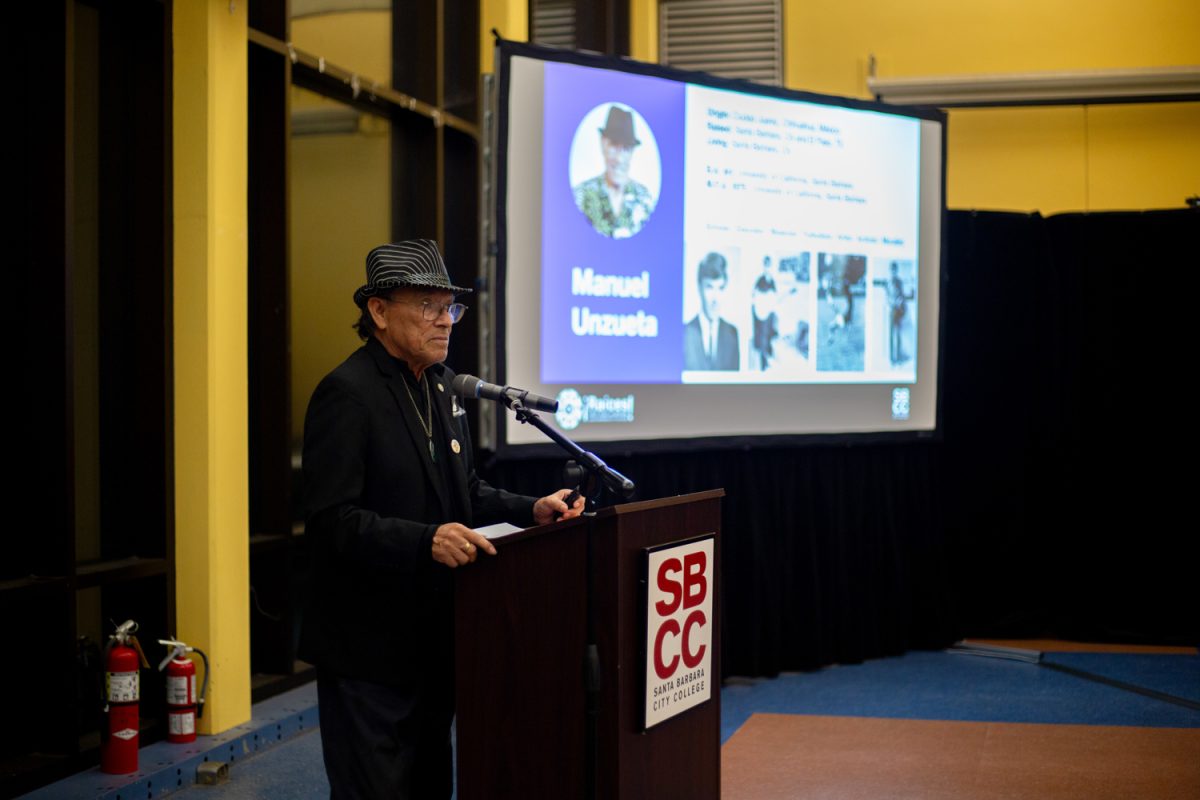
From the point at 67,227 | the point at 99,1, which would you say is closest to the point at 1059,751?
the point at 67,227

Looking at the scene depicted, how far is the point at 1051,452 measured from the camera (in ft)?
21.6

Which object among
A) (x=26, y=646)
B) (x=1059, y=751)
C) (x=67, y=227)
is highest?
(x=67, y=227)

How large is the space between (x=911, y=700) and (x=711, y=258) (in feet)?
6.58

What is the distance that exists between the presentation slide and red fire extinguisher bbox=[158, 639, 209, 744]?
1.28m

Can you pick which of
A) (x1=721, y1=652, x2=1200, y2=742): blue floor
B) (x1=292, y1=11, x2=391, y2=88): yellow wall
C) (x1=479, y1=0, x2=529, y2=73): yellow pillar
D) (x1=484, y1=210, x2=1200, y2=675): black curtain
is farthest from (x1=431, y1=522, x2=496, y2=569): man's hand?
(x1=484, y1=210, x2=1200, y2=675): black curtain

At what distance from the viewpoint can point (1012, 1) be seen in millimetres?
7184

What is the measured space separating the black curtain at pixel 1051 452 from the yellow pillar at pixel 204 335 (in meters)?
3.31

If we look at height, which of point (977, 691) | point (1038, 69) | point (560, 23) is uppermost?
point (560, 23)

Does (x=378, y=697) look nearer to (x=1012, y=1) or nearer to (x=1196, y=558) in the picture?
(x=1196, y=558)

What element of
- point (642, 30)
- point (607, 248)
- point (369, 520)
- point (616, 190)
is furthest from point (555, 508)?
point (642, 30)

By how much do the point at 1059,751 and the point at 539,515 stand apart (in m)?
2.65

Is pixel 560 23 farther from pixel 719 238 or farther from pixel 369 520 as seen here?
pixel 369 520

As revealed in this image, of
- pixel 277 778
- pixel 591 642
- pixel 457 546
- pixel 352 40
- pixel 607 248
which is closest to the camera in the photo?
pixel 457 546

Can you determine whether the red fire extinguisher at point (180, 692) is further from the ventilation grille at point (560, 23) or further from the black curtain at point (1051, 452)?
the ventilation grille at point (560, 23)
